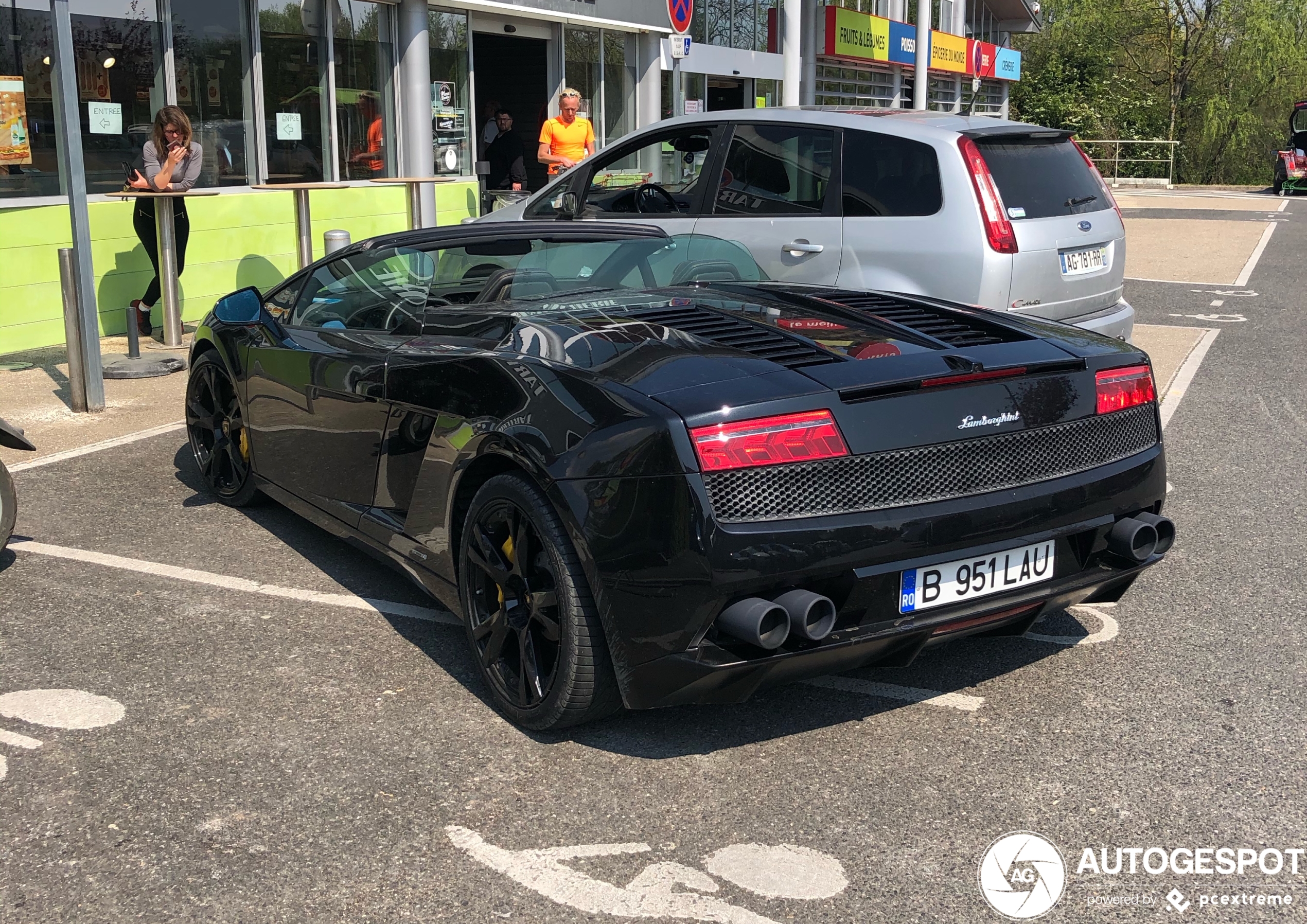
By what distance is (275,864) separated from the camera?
9.53 feet

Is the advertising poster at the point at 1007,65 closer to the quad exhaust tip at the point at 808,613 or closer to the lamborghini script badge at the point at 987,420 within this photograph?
the lamborghini script badge at the point at 987,420

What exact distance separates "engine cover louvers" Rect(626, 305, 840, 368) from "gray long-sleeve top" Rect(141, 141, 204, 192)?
23.2 ft

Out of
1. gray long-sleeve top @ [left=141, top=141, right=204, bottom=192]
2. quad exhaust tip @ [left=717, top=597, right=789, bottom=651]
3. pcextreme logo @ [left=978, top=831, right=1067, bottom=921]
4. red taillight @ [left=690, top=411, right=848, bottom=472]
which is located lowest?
pcextreme logo @ [left=978, top=831, right=1067, bottom=921]

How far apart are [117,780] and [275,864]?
64cm

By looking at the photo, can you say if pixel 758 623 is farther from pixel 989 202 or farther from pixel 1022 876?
pixel 989 202

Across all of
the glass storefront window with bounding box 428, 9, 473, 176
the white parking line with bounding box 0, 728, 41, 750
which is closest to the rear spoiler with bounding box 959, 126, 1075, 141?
the white parking line with bounding box 0, 728, 41, 750

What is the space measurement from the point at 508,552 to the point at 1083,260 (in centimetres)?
451

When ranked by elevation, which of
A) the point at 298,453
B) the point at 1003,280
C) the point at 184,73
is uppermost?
the point at 184,73

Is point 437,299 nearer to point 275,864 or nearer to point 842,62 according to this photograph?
point 275,864

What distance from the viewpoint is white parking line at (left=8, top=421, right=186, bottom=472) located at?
261 inches

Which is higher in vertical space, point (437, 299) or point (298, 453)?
point (437, 299)

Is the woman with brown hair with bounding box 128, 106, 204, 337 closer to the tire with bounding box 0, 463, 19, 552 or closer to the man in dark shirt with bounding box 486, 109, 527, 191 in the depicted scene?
the tire with bounding box 0, 463, 19, 552

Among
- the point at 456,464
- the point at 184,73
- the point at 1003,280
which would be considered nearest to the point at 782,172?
the point at 1003,280

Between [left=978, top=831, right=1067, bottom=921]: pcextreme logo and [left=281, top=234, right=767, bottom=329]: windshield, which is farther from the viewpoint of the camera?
[left=281, top=234, right=767, bottom=329]: windshield
